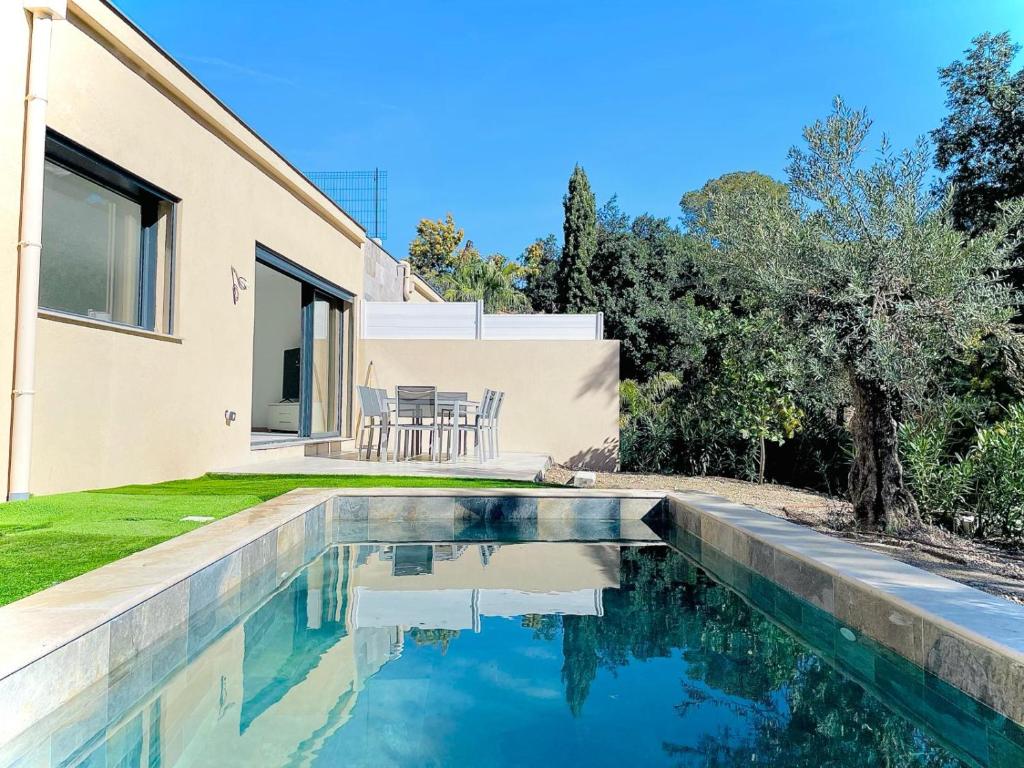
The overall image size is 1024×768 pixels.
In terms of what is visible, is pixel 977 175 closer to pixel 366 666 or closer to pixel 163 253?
pixel 163 253

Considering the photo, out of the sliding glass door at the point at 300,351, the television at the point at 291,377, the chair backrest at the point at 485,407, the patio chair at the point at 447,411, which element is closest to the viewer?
the patio chair at the point at 447,411

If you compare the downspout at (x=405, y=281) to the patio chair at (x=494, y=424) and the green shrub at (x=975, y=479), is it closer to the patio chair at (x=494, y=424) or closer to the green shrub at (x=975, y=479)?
the patio chair at (x=494, y=424)

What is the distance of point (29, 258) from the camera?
4.82m

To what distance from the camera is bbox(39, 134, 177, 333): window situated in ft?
17.6

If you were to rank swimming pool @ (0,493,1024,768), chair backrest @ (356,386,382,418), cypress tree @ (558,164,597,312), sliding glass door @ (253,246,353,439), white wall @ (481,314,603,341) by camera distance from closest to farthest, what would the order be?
swimming pool @ (0,493,1024,768), chair backrest @ (356,386,382,418), sliding glass door @ (253,246,353,439), white wall @ (481,314,603,341), cypress tree @ (558,164,597,312)

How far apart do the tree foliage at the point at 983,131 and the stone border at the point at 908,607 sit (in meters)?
11.1

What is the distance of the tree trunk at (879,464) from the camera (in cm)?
526

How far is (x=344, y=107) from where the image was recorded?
29.2m

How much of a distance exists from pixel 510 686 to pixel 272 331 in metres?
12.3

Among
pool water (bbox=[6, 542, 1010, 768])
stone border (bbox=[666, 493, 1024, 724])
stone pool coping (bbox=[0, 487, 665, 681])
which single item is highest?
stone pool coping (bbox=[0, 487, 665, 681])

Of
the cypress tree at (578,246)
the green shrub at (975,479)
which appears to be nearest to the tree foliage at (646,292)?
the cypress tree at (578,246)

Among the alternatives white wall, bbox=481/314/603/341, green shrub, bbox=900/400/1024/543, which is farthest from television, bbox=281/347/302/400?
green shrub, bbox=900/400/1024/543

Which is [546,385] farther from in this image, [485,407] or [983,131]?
[983,131]

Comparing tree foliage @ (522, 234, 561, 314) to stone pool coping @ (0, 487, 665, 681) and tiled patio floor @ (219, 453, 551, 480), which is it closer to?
tiled patio floor @ (219, 453, 551, 480)
